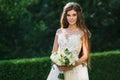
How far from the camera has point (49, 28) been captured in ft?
67.1

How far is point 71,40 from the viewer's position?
6.61 metres

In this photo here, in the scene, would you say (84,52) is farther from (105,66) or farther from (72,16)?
(105,66)

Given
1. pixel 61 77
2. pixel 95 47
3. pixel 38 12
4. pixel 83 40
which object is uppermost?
pixel 83 40

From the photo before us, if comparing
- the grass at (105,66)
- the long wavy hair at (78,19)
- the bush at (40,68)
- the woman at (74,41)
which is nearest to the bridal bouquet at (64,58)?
the woman at (74,41)

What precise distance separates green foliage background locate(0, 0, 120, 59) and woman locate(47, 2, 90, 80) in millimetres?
11594

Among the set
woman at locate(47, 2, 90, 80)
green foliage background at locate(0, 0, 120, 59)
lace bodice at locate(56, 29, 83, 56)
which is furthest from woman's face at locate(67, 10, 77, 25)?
green foliage background at locate(0, 0, 120, 59)

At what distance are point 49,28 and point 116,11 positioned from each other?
2825 millimetres

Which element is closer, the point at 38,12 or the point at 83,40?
the point at 83,40

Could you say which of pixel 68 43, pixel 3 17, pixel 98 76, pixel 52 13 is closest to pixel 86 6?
pixel 52 13

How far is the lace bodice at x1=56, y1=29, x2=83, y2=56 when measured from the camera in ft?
21.6

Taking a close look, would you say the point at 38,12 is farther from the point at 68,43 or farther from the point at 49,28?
the point at 68,43

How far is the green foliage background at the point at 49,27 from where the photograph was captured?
18938 millimetres

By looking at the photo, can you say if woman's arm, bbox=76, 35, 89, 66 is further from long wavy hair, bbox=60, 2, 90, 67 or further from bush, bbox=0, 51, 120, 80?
bush, bbox=0, 51, 120, 80

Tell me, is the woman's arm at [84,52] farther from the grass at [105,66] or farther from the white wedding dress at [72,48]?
the grass at [105,66]
